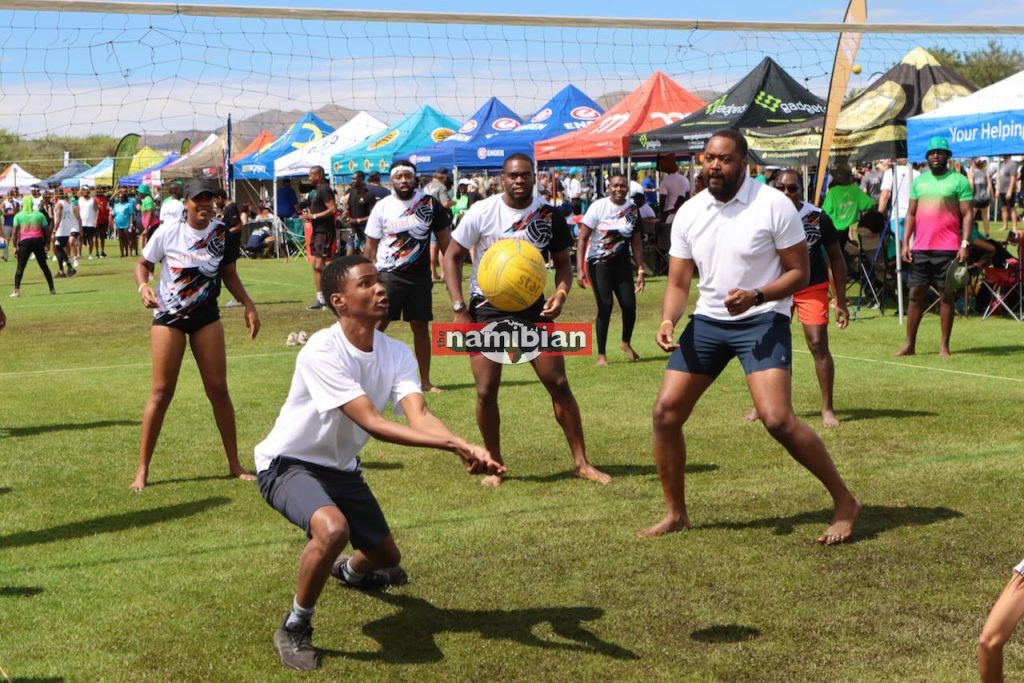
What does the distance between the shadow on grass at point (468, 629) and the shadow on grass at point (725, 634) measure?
1.13 ft

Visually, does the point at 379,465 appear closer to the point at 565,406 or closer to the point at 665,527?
the point at 565,406

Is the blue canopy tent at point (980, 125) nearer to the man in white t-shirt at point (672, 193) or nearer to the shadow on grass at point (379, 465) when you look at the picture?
the man in white t-shirt at point (672, 193)

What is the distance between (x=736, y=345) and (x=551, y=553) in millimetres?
1448

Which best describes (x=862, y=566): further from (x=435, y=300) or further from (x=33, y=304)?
(x=33, y=304)

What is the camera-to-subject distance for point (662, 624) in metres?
5.38

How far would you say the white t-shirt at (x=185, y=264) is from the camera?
8.16m

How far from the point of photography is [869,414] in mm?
10250

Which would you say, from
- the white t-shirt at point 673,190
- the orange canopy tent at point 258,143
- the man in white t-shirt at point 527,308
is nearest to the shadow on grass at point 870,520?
the man in white t-shirt at point 527,308

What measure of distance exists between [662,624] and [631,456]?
361cm

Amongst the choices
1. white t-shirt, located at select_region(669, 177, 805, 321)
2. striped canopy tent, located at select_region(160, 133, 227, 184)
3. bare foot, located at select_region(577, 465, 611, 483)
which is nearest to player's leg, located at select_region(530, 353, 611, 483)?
bare foot, located at select_region(577, 465, 611, 483)

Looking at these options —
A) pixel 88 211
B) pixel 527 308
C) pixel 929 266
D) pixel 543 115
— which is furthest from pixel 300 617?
pixel 88 211

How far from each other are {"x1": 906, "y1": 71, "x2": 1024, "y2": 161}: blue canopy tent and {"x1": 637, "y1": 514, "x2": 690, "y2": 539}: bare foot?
10.9 m

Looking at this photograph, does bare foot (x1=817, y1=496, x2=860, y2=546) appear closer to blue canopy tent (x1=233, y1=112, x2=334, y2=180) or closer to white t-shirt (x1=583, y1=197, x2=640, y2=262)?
white t-shirt (x1=583, y1=197, x2=640, y2=262)

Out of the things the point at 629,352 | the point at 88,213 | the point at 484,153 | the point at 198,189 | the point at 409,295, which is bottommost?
the point at 629,352
